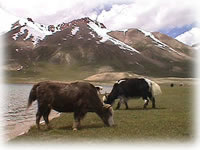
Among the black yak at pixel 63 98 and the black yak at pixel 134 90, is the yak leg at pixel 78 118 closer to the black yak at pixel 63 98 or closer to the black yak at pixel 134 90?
the black yak at pixel 63 98

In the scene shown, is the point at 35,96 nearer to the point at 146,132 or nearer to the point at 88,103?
the point at 88,103

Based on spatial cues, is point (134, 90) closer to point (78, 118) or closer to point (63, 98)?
point (78, 118)

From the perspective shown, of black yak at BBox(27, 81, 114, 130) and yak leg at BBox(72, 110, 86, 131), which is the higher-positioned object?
black yak at BBox(27, 81, 114, 130)

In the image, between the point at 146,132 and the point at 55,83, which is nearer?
the point at 146,132

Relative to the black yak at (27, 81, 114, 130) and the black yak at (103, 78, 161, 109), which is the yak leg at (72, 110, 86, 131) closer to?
the black yak at (27, 81, 114, 130)

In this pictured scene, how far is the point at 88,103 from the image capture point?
1529cm

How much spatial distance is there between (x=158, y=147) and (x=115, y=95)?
45.0ft

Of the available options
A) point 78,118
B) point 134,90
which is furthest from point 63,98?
point 134,90

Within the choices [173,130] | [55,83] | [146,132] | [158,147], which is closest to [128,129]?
[146,132]

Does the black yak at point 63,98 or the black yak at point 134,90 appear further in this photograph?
the black yak at point 134,90

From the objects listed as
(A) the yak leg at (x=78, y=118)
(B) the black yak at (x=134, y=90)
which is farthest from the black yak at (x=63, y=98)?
(B) the black yak at (x=134, y=90)

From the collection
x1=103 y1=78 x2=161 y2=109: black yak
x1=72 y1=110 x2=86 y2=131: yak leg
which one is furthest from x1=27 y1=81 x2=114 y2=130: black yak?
x1=103 y1=78 x2=161 y2=109: black yak

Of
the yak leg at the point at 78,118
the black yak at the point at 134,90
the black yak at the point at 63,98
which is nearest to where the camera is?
the black yak at the point at 63,98

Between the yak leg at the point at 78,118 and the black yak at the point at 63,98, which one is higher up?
the black yak at the point at 63,98
